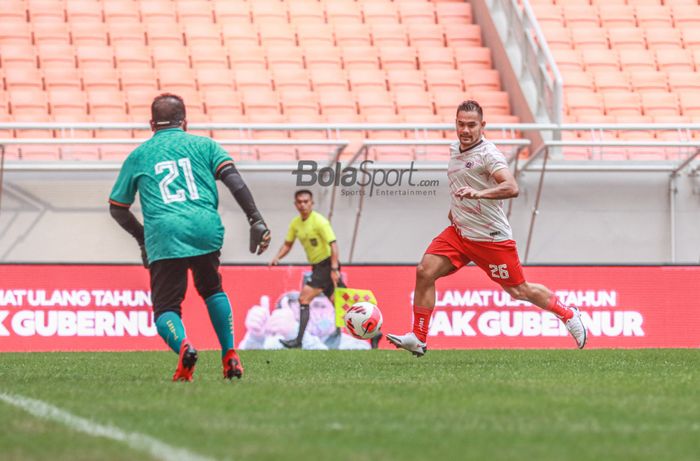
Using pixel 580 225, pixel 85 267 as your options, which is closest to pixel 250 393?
pixel 85 267

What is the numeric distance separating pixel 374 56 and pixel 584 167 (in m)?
5.50

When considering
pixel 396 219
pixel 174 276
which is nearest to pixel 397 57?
pixel 396 219

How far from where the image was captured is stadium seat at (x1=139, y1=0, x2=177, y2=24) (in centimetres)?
2242

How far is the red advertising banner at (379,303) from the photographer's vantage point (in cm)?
1545

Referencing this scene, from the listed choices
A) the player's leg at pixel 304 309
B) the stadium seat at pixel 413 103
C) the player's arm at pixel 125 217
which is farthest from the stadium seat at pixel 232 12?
the player's arm at pixel 125 217

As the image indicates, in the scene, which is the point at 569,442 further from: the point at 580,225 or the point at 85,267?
the point at 580,225

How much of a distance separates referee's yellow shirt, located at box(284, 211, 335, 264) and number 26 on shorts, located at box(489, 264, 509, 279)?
507cm

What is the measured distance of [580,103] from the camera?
69.7 ft

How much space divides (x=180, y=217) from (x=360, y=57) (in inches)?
558

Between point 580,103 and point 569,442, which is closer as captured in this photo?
point 569,442

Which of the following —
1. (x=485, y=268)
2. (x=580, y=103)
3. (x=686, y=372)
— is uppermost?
(x=580, y=103)

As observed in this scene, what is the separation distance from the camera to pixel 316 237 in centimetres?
1577

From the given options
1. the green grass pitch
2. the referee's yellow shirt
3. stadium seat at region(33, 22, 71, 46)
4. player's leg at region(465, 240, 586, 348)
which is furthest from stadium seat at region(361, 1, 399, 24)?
the green grass pitch

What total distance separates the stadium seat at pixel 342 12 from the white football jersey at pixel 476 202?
12519mm
